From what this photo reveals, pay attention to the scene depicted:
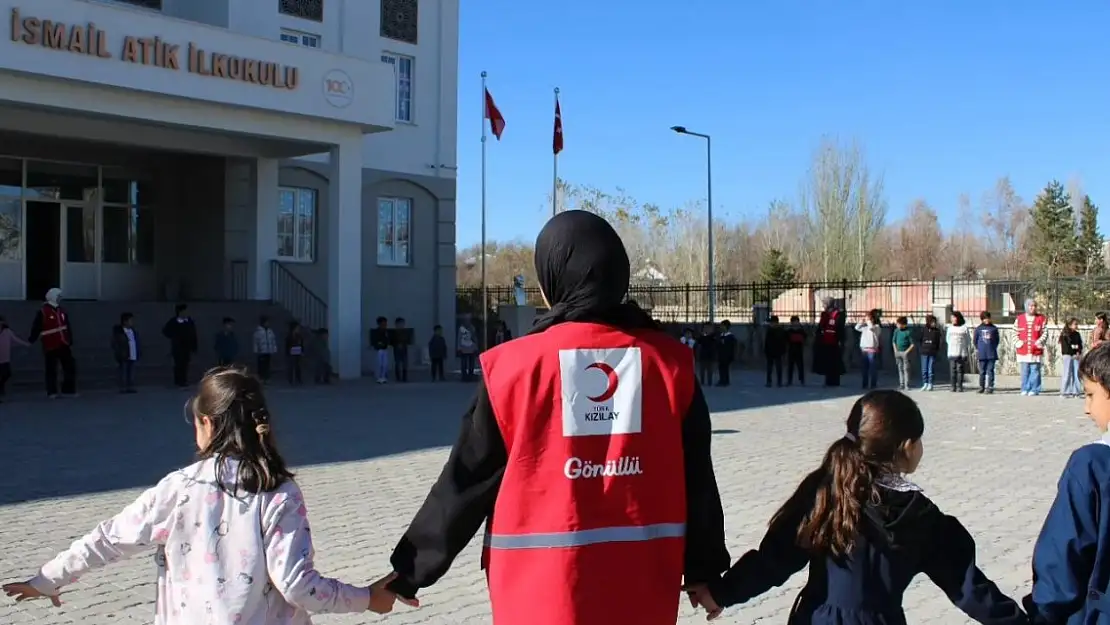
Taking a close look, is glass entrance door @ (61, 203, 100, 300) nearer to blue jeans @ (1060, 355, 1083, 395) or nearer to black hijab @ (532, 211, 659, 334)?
blue jeans @ (1060, 355, 1083, 395)

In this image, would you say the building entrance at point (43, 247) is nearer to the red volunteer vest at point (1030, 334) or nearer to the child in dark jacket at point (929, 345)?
the child in dark jacket at point (929, 345)

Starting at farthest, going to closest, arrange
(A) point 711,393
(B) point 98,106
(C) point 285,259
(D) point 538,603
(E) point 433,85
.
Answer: (E) point 433,85 < (C) point 285,259 < (A) point 711,393 < (B) point 98,106 < (D) point 538,603

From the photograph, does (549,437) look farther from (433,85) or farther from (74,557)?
(433,85)

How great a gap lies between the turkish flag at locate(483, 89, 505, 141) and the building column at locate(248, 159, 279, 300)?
6.39 m

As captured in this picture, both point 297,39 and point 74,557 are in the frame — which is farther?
point 297,39

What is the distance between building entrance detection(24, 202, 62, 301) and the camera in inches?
887

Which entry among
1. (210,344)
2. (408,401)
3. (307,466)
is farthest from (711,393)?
(307,466)

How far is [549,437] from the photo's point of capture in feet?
8.59

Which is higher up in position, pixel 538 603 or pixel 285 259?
pixel 285 259

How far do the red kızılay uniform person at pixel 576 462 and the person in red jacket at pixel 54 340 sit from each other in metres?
15.9

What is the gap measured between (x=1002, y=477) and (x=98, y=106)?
50.6 feet

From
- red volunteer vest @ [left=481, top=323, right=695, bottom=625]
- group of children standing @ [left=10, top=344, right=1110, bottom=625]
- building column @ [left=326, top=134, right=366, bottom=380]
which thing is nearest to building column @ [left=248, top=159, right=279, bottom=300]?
building column @ [left=326, top=134, right=366, bottom=380]

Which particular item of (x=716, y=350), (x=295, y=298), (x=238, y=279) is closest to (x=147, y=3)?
(x=238, y=279)

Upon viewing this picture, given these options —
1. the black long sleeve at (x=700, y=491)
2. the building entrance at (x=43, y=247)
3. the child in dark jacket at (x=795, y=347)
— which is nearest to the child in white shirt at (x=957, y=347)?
the child in dark jacket at (x=795, y=347)
